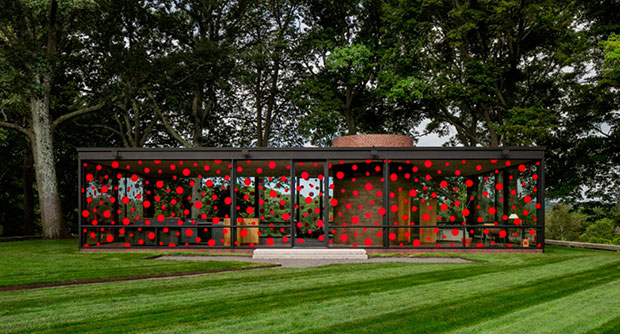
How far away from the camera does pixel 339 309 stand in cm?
589

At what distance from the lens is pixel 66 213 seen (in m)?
27.0

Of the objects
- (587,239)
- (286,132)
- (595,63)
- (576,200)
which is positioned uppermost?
(595,63)

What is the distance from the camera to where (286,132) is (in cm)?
2650

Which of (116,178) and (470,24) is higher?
(470,24)

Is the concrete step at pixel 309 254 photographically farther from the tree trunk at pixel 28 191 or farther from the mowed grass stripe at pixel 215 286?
the tree trunk at pixel 28 191

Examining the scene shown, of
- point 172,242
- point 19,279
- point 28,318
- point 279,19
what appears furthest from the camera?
point 279,19

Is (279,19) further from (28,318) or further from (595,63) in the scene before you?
(28,318)

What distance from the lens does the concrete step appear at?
12156mm

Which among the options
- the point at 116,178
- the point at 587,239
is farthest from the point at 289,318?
the point at 587,239

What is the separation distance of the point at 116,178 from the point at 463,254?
33.8 feet

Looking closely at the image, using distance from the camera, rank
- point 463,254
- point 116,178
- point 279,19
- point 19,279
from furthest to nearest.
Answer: point 279,19 < point 116,178 < point 463,254 < point 19,279

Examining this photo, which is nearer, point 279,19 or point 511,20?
point 511,20

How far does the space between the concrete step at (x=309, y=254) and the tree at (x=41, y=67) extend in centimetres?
976

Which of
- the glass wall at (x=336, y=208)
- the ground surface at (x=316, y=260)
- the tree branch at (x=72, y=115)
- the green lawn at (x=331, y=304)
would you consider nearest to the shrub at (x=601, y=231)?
the glass wall at (x=336, y=208)
